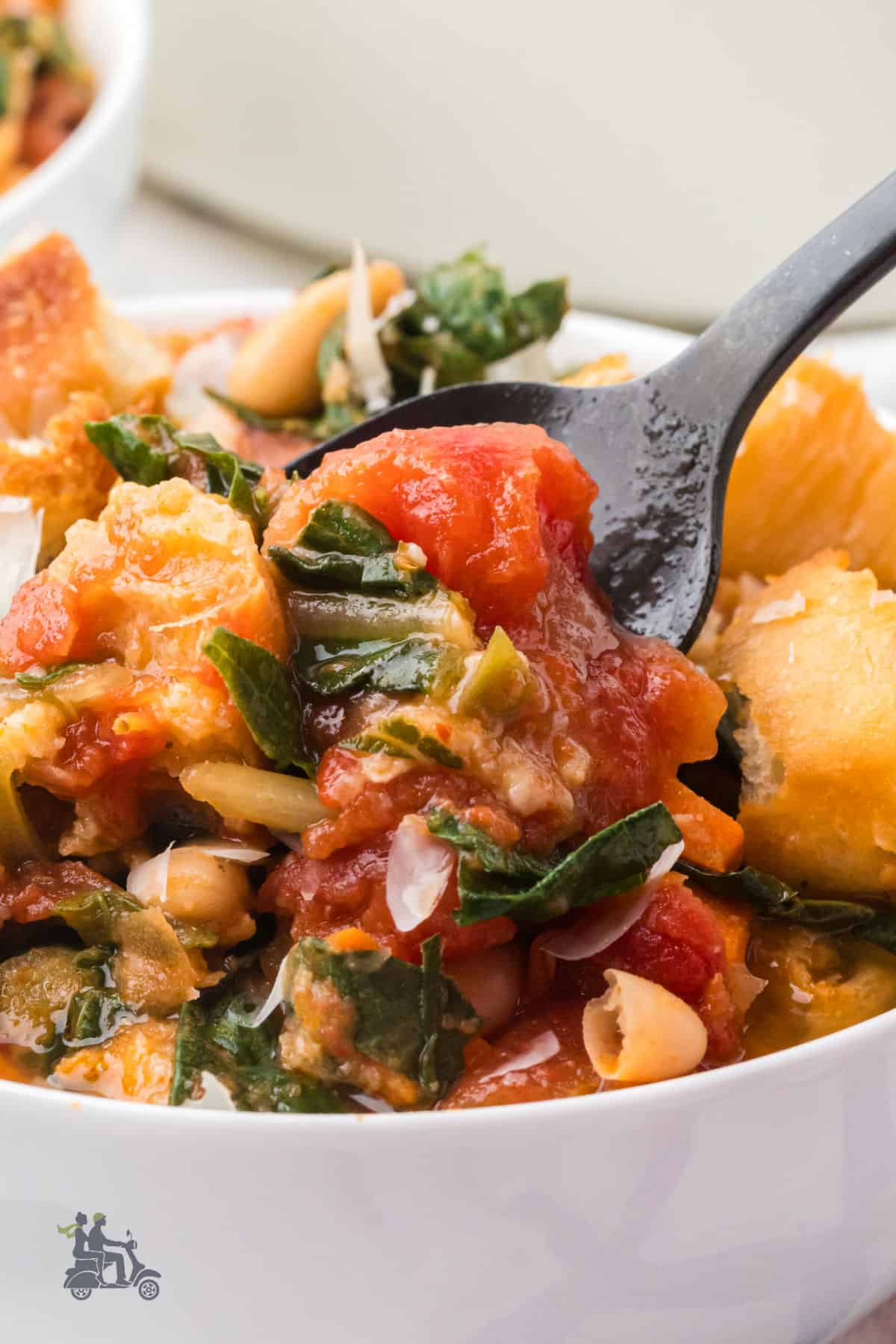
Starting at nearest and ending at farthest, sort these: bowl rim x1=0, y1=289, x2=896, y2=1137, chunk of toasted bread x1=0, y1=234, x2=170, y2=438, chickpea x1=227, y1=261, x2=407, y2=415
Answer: bowl rim x1=0, y1=289, x2=896, y2=1137, chunk of toasted bread x1=0, y1=234, x2=170, y2=438, chickpea x1=227, y1=261, x2=407, y2=415

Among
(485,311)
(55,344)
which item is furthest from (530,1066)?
(485,311)

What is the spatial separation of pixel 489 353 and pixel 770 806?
1502mm

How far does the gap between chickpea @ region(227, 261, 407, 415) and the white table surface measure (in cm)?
250

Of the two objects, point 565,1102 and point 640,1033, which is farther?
point 640,1033

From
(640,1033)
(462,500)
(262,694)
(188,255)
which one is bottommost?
(188,255)

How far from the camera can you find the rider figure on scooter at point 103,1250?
1.69 meters

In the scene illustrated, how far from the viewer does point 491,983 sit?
1.89m

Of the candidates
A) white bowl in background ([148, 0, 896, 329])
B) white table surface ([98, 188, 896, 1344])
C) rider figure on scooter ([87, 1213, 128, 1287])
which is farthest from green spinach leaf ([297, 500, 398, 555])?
white table surface ([98, 188, 896, 1344])

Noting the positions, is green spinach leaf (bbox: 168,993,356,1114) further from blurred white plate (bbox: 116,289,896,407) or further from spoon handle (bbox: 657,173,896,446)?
blurred white plate (bbox: 116,289,896,407)

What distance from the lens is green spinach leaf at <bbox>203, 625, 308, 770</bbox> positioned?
74.0 inches

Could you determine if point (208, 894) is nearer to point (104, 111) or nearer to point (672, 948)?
point (672, 948)

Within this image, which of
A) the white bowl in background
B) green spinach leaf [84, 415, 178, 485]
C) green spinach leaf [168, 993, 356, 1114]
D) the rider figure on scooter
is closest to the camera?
the rider figure on scooter

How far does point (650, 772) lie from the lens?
2068mm

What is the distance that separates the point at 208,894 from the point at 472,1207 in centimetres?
55
